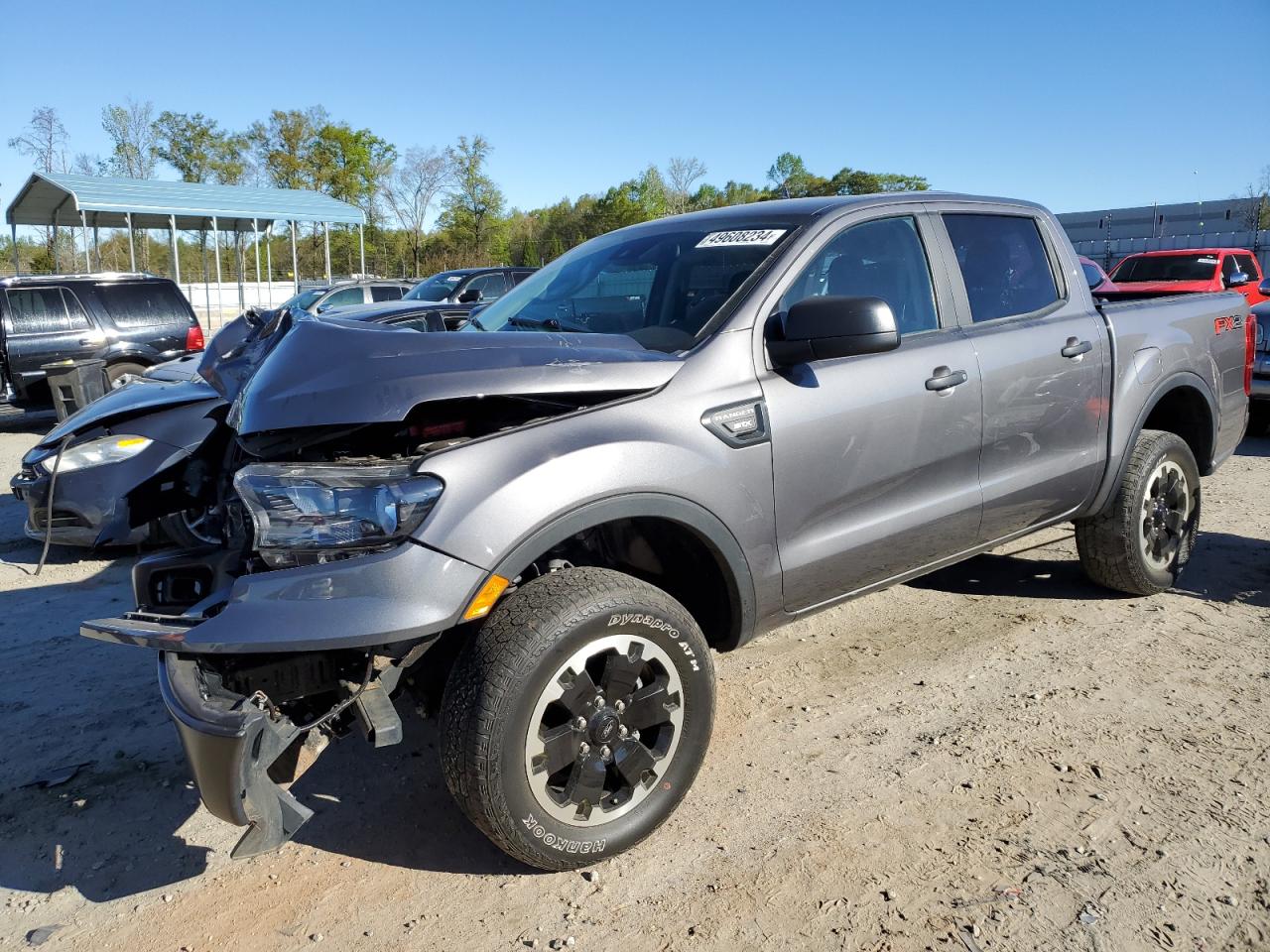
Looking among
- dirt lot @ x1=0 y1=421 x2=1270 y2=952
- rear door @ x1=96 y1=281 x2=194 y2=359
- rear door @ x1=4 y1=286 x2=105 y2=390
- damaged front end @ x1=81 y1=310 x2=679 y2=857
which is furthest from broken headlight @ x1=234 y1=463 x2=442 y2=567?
rear door @ x1=4 y1=286 x2=105 y2=390

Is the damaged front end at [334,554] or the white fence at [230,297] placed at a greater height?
the white fence at [230,297]

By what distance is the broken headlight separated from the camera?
2.29m

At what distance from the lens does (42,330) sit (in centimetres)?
1084

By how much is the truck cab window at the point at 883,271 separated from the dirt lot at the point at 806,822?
1.49 meters

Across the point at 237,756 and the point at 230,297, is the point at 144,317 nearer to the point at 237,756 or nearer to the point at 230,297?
the point at 237,756

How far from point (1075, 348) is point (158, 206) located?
26.6 metres

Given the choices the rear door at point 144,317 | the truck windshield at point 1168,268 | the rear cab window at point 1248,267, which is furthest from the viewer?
the rear cab window at point 1248,267

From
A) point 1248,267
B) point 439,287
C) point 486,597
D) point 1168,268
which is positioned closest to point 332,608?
point 486,597

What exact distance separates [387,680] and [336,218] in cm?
2971

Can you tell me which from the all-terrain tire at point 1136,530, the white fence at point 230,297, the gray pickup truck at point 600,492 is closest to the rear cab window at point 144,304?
the gray pickup truck at point 600,492

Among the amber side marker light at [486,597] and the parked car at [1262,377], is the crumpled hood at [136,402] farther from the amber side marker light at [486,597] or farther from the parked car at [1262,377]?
the parked car at [1262,377]

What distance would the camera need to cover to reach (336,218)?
29.5m

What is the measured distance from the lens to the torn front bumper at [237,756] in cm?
216

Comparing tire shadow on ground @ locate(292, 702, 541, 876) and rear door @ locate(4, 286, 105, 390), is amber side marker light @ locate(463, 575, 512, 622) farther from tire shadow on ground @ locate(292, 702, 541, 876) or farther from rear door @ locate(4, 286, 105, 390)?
rear door @ locate(4, 286, 105, 390)
